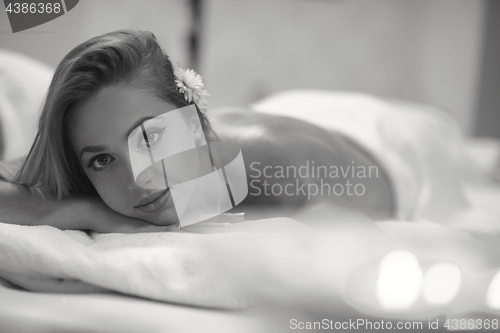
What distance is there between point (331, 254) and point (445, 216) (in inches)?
18.6

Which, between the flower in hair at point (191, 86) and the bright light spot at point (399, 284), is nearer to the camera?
the bright light spot at point (399, 284)

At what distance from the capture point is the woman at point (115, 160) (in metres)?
0.41

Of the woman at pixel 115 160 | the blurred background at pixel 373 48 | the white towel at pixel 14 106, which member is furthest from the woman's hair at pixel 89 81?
the blurred background at pixel 373 48

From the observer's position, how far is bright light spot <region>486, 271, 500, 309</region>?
300 millimetres

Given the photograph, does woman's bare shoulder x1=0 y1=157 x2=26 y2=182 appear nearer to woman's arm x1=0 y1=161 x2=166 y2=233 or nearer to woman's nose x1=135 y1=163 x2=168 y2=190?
woman's arm x1=0 y1=161 x2=166 y2=233

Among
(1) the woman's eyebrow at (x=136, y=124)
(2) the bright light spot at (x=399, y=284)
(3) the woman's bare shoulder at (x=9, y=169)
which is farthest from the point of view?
(3) the woman's bare shoulder at (x=9, y=169)

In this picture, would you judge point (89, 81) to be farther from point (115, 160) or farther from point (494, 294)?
point (494, 294)

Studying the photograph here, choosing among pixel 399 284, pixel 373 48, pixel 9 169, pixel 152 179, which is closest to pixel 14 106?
pixel 9 169

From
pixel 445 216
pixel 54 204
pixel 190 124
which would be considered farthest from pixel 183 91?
pixel 445 216

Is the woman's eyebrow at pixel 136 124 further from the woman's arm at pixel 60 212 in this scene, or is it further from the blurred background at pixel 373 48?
the blurred background at pixel 373 48

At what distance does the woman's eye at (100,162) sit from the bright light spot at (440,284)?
278 mm

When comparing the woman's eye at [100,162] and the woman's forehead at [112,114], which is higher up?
the woman's forehead at [112,114]

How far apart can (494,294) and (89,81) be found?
14.7 inches

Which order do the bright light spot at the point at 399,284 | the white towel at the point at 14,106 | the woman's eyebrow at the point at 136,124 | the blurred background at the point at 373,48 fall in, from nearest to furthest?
the bright light spot at the point at 399,284 < the woman's eyebrow at the point at 136,124 < the white towel at the point at 14,106 < the blurred background at the point at 373,48
